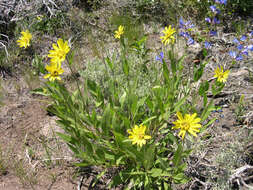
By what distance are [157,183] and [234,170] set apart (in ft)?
1.83

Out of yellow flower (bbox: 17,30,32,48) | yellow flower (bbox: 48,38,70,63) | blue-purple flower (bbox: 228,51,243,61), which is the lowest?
blue-purple flower (bbox: 228,51,243,61)

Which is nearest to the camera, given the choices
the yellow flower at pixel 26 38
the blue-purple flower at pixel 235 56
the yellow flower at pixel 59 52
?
the yellow flower at pixel 59 52

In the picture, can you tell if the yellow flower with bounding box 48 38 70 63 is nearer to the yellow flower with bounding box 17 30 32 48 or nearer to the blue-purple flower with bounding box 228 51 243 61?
the yellow flower with bounding box 17 30 32 48

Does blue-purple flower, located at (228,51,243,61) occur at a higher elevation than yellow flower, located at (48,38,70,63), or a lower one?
lower

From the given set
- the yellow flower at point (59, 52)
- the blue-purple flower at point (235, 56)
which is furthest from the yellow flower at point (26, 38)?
the blue-purple flower at point (235, 56)

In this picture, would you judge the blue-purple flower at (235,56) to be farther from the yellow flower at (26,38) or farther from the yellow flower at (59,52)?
the yellow flower at (26,38)

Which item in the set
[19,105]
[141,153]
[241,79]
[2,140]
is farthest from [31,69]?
[241,79]

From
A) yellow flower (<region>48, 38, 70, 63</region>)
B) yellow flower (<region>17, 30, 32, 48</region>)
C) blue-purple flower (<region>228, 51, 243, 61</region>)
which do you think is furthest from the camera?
blue-purple flower (<region>228, 51, 243, 61</region>)

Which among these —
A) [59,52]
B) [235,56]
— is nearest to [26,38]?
[59,52]

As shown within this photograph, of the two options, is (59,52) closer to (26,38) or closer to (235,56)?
(26,38)

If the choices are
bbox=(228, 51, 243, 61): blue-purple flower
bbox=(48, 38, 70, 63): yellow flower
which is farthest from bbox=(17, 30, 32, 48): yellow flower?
bbox=(228, 51, 243, 61): blue-purple flower

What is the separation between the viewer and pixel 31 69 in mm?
3279

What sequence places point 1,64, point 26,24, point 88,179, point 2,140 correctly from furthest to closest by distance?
point 26,24 < point 1,64 < point 2,140 < point 88,179

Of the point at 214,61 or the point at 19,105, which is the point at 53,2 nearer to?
the point at 19,105
